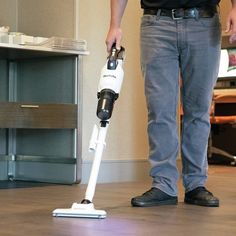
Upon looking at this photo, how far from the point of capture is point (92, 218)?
2.07 metres

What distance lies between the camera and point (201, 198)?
2480 millimetres

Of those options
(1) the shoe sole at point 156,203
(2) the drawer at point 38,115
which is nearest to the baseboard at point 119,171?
(2) the drawer at point 38,115

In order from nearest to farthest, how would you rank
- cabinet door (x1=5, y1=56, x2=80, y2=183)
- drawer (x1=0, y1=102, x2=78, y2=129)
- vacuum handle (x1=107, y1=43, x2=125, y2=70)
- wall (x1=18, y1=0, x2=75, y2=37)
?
vacuum handle (x1=107, y1=43, x2=125, y2=70) → drawer (x1=0, y1=102, x2=78, y2=129) → cabinet door (x1=5, y1=56, x2=80, y2=183) → wall (x1=18, y1=0, x2=75, y2=37)

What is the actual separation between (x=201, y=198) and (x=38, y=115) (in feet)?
4.16

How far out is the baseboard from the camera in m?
3.67

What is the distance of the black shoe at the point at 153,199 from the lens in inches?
95.8

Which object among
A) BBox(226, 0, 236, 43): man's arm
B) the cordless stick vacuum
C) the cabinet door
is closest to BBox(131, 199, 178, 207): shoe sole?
the cordless stick vacuum

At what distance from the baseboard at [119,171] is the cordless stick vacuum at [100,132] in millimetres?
1514

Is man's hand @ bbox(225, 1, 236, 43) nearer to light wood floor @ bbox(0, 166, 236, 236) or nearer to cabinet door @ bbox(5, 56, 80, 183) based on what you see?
light wood floor @ bbox(0, 166, 236, 236)

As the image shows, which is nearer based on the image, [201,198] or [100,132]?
[100,132]

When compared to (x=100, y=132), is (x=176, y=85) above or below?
above

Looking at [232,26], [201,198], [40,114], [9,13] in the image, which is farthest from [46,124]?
[232,26]

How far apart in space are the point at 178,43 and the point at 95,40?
4.39ft

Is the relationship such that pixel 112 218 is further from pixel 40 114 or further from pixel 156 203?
pixel 40 114
